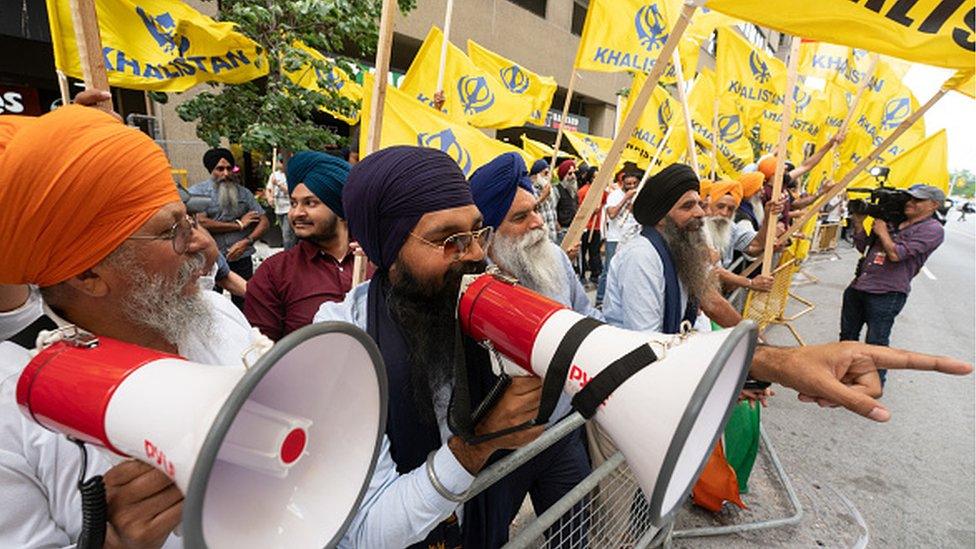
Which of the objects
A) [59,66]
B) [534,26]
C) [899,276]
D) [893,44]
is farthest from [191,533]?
[534,26]

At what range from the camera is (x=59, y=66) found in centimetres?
267

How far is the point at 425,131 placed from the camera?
333 centimetres

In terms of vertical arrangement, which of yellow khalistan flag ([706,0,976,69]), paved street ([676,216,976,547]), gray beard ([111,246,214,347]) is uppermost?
yellow khalistan flag ([706,0,976,69])

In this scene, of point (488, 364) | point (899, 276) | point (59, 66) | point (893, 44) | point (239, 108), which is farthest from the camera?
point (239, 108)

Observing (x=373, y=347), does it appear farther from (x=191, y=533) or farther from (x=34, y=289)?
(x=34, y=289)

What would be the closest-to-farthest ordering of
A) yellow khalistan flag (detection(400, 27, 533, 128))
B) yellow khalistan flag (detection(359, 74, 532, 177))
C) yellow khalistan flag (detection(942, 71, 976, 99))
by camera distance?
yellow khalistan flag (detection(942, 71, 976, 99)), yellow khalistan flag (detection(359, 74, 532, 177)), yellow khalistan flag (detection(400, 27, 533, 128))

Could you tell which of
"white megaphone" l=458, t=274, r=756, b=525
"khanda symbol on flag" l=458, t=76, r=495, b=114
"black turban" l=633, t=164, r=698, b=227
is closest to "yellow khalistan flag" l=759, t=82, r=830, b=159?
"khanda symbol on flag" l=458, t=76, r=495, b=114

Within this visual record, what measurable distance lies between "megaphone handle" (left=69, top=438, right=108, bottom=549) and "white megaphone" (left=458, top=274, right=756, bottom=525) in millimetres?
693

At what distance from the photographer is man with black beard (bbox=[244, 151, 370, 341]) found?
7.58 feet

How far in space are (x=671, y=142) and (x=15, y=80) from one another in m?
9.74

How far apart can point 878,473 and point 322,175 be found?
4.11 meters

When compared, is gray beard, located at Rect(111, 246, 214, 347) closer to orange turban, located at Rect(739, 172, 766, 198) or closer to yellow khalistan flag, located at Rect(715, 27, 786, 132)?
orange turban, located at Rect(739, 172, 766, 198)

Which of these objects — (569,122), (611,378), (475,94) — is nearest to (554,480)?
(611,378)

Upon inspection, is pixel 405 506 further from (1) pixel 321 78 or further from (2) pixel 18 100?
(2) pixel 18 100
